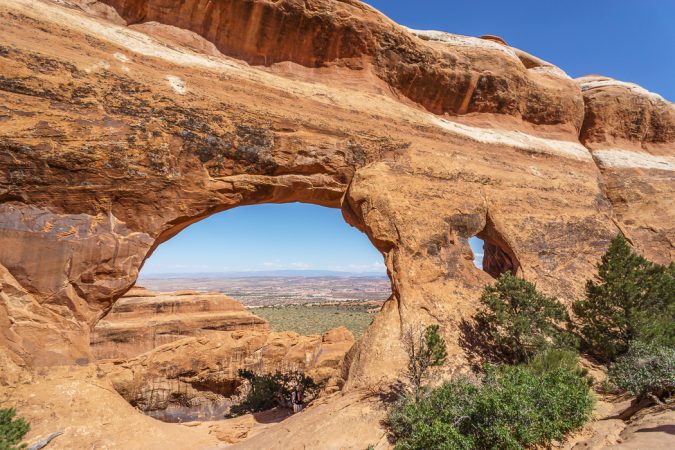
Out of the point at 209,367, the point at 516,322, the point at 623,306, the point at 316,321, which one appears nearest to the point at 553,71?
the point at 623,306

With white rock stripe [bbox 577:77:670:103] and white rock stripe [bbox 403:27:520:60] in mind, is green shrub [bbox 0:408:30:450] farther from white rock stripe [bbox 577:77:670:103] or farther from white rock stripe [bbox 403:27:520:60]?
white rock stripe [bbox 577:77:670:103]

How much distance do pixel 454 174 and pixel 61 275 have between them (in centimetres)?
1294

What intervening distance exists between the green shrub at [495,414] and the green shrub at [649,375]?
1.10 m

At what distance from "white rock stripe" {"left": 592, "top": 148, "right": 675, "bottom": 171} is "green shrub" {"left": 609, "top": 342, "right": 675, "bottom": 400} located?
1397 cm

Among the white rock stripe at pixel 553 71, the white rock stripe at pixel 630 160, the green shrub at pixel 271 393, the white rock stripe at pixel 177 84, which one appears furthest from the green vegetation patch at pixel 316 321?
the white rock stripe at pixel 177 84

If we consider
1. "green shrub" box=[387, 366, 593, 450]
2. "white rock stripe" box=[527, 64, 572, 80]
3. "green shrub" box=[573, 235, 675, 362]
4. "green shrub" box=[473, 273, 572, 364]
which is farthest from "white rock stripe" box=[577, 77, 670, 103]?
"green shrub" box=[387, 366, 593, 450]

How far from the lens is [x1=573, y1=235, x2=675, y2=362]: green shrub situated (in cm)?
1070

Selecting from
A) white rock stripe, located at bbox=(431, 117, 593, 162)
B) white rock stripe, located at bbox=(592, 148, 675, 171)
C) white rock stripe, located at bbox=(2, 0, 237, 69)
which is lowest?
white rock stripe, located at bbox=(2, 0, 237, 69)

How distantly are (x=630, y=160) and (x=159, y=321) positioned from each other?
104 ft

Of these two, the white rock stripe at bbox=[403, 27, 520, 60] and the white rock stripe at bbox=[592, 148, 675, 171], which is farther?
the white rock stripe at bbox=[592, 148, 675, 171]

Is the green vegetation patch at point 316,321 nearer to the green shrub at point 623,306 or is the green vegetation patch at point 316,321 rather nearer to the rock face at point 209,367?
the rock face at point 209,367

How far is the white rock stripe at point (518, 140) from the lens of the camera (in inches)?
646

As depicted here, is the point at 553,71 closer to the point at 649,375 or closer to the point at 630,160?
the point at 630,160

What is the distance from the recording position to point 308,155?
12562mm
